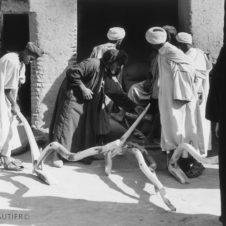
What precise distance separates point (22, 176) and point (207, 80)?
2.30m

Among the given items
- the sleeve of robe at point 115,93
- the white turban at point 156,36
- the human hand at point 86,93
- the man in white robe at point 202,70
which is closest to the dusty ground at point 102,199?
the man in white robe at point 202,70

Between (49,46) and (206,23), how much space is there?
1.98 m

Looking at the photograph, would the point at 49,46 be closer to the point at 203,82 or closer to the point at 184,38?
the point at 184,38

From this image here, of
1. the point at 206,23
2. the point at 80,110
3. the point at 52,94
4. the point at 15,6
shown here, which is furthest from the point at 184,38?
the point at 15,6

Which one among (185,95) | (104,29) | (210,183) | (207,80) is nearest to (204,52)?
(207,80)

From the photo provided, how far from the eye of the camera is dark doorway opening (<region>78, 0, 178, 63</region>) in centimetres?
969

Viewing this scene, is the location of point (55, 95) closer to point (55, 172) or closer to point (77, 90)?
point (77, 90)

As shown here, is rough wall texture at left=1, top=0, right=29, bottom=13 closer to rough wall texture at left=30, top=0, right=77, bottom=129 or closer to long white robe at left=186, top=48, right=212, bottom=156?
rough wall texture at left=30, top=0, right=77, bottom=129

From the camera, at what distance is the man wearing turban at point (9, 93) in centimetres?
600

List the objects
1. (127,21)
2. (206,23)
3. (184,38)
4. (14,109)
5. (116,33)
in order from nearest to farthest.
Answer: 1. (14,109)
2. (184,38)
3. (206,23)
4. (116,33)
5. (127,21)

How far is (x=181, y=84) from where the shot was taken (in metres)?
5.82

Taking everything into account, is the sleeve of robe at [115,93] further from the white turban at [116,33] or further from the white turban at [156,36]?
the white turban at [156,36]

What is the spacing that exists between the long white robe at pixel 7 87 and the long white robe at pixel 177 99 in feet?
4.98

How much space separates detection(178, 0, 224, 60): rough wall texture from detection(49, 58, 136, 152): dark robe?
4.19ft
